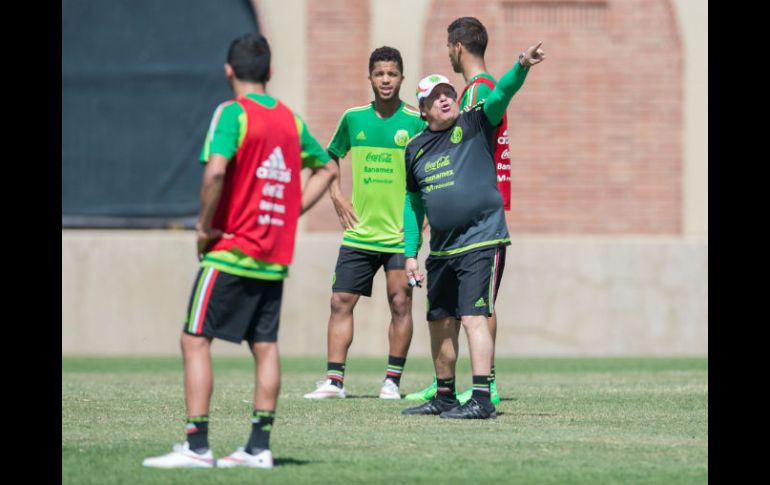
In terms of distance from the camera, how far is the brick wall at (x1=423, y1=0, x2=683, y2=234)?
61.5 feet

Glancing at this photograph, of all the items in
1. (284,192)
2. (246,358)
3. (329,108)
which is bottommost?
(246,358)

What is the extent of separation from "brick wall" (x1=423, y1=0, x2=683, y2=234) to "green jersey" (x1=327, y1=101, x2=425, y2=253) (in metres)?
8.24

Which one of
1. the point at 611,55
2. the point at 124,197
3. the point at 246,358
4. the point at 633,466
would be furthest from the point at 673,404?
the point at 124,197

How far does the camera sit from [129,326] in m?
18.5

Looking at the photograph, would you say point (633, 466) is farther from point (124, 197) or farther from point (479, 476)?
point (124, 197)

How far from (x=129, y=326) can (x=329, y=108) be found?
12.3ft

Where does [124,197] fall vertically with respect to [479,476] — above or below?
above

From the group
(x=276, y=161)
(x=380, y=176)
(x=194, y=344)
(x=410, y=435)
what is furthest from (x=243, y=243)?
(x=380, y=176)

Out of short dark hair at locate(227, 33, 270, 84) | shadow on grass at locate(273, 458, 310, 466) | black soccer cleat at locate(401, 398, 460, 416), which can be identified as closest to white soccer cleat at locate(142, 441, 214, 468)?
shadow on grass at locate(273, 458, 310, 466)

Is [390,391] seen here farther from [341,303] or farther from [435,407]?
[435,407]

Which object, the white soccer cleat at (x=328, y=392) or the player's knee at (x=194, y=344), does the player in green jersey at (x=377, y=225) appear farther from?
the player's knee at (x=194, y=344)

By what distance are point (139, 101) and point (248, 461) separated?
1296 cm

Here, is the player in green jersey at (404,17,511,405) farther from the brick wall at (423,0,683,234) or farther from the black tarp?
the black tarp

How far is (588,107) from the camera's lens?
61.6ft
